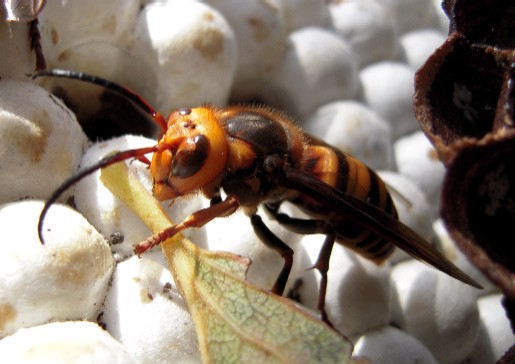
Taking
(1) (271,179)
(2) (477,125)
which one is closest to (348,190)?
(1) (271,179)

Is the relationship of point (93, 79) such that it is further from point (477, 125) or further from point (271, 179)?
point (477, 125)

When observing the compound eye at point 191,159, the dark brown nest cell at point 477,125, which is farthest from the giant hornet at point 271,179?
the dark brown nest cell at point 477,125

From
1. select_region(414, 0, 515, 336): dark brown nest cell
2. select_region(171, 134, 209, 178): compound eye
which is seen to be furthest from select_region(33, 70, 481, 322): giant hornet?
select_region(414, 0, 515, 336): dark brown nest cell

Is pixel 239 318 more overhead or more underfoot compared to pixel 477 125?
more underfoot

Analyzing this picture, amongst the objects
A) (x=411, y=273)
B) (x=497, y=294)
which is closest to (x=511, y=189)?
(x=411, y=273)

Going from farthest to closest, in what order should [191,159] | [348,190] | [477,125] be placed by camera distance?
[348,190] < [191,159] < [477,125]

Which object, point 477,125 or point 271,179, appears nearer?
point 477,125

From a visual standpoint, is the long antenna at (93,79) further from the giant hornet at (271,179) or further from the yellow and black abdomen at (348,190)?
the yellow and black abdomen at (348,190)

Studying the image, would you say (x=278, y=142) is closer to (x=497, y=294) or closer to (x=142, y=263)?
(x=142, y=263)
